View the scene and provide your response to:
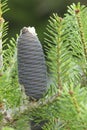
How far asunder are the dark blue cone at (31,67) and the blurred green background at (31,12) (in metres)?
5.63

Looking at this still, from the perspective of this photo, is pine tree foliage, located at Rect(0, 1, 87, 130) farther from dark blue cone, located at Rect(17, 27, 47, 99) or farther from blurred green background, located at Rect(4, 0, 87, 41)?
blurred green background, located at Rect(4, 0, 87, 41)

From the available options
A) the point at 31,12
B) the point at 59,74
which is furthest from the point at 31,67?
→ the point at 31,12

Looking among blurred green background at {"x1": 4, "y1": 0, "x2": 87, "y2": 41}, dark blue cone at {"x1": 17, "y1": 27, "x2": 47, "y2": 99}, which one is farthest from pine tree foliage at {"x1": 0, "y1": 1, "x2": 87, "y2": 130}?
blurred green background at {"x1": 4, "y1": 0, "x2": 87, "y2": 41}

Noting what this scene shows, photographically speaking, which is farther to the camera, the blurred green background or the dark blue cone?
the blurred green background

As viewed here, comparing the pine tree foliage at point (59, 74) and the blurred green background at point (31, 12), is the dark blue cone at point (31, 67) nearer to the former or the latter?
the pine tree foliage at point (59, 74)

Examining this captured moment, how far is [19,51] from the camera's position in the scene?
118cm

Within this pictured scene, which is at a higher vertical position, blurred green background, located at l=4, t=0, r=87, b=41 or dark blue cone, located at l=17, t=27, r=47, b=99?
blurred green background, located at l=4, t=0, r=87, b=41

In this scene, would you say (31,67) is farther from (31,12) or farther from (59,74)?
(31,12)

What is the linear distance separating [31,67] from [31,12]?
6574 millimetres

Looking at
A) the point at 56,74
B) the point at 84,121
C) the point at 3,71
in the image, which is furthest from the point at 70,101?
the point at 3,71

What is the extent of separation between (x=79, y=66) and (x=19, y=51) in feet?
0.43

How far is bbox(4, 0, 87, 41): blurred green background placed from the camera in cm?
727

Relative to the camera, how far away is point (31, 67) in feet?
3.86

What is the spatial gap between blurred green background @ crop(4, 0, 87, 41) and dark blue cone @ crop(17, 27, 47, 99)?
563cm
